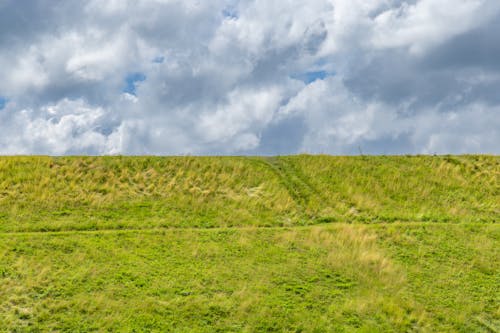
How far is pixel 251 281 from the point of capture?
18.6 m

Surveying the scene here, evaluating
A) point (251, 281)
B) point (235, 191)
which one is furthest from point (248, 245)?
point (235, 191)

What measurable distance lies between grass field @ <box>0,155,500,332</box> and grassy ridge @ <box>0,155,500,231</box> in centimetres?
12

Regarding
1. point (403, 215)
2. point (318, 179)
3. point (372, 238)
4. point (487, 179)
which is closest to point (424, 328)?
point (372, 238)

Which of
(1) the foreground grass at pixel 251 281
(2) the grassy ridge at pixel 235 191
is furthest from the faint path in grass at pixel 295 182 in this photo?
(1) the foreground grass at pixel 251 281

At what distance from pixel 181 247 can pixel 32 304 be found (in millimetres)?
6779

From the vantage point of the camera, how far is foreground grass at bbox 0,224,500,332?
53.1ft

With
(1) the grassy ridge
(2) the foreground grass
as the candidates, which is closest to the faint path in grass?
(1) the grassy ridge

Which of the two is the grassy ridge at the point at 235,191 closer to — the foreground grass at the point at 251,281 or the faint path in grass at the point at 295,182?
the faint path in grass at the point at 295,182

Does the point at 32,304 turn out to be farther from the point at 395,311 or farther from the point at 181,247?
the point at 395,311

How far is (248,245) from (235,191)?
8488 millimetres

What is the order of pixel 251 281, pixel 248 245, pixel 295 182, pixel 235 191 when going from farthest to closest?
pixel 295 182
pixel 235 191
pixel 248 245
pixel 251 281

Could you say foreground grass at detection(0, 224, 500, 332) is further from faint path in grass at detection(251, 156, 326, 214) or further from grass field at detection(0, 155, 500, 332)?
faint path in grass at detection(251, 156, 326, 214)

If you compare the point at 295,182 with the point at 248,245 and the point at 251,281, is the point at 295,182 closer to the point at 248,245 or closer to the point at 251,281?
the point at 248,245

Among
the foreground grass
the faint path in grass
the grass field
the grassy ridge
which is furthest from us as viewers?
the faint path in grass
